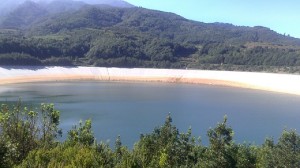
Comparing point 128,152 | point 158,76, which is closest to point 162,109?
point 128,152

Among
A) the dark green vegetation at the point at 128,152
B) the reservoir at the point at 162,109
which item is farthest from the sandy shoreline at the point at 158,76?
the dark green vegetation at the point at 128,152

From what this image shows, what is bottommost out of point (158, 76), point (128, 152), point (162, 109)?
point (162, 109)

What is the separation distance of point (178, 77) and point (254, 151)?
71.5m

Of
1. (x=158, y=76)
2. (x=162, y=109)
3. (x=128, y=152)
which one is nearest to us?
(x=128, y=152)

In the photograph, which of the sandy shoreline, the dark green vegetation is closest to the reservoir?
the sandy shoreline

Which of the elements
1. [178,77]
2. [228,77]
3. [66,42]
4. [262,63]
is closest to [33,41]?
[66,42]

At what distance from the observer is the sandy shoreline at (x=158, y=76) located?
7488cm

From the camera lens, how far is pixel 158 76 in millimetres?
89312

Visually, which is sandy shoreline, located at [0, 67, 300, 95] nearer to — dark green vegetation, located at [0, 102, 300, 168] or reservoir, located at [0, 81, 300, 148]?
reservoir, located at [0, 81, 300, 148]

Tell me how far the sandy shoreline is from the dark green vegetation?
5699cm

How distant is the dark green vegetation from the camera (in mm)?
11859

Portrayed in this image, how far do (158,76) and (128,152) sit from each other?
245ft

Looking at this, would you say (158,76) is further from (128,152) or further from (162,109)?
(128,152)

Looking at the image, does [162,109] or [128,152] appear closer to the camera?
[128,152]
